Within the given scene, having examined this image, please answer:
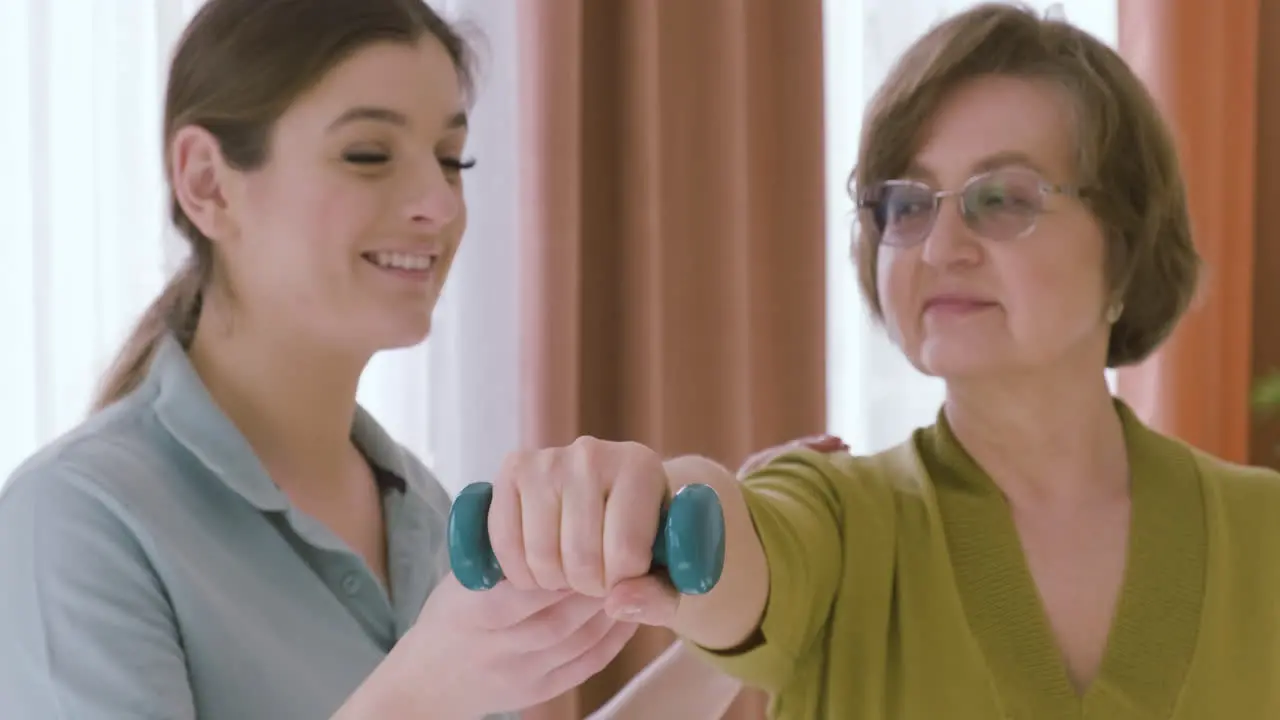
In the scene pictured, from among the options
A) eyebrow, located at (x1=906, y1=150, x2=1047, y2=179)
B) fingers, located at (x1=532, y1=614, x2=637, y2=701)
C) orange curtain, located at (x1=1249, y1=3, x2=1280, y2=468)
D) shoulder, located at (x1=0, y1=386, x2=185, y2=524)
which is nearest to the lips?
eyebrow, located at (x1=906, y1=150, x2=1047, y2=179)

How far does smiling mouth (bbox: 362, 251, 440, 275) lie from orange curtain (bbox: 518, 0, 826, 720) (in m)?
0.62

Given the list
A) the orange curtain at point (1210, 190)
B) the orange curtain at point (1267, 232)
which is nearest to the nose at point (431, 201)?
the orange curtain at point (1210, 190)

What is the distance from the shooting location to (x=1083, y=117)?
1092 millimetres

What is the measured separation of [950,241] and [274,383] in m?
0.70

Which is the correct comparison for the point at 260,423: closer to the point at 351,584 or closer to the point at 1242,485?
the point at 351,584

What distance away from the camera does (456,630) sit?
870 mm

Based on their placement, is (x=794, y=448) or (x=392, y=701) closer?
(x=392, y=701)

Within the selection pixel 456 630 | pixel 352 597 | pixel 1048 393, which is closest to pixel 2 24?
pixel 352 597

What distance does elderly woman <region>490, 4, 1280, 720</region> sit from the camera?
3.33 ft

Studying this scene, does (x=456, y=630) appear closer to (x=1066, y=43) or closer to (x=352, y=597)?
(x=352, y=597)

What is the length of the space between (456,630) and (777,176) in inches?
55.3

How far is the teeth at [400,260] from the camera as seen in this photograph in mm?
1314

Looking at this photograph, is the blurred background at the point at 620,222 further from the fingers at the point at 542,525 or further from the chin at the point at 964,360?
the fingers at the point at 542,525

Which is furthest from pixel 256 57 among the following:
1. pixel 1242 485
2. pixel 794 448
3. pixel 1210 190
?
pixel 1210 190
